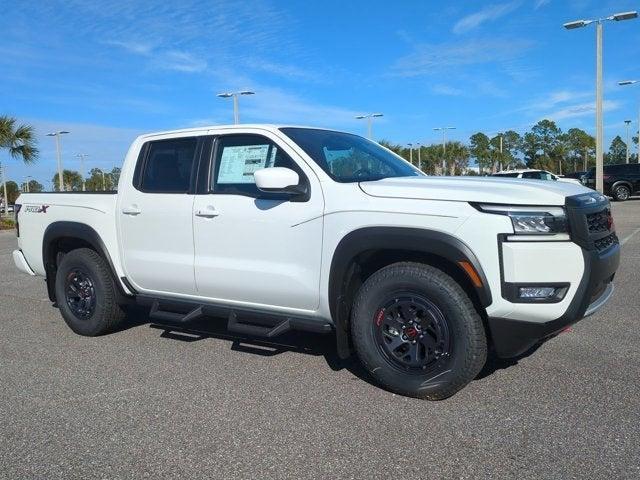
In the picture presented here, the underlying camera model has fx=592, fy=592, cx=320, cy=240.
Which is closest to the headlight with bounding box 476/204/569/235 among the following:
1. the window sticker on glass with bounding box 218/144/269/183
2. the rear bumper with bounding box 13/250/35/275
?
the window sticker on glass with bounding box 218/144/269/183

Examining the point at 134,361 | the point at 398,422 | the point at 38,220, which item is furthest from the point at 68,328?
the point at 398,422

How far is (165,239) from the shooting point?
4922 millimetres

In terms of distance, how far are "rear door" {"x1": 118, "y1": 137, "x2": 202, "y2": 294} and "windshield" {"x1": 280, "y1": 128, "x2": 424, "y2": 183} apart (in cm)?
97

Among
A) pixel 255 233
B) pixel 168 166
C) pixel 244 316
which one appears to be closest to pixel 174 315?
pixel 244 316

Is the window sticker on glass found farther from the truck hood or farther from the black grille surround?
the black grille surround

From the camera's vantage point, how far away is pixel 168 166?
5.13 meters

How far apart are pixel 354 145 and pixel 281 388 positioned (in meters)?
2.09

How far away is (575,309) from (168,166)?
343cm

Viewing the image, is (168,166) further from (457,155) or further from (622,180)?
(457,155)

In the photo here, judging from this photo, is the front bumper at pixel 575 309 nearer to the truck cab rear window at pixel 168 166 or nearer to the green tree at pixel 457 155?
the truck cab rear window at pixel 168 166

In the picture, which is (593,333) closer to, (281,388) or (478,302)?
(478,302)

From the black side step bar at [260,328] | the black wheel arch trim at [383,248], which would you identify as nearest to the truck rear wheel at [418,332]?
the black wheel arch trim at [383,248]

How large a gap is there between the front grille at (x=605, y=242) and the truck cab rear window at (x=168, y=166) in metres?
3.08

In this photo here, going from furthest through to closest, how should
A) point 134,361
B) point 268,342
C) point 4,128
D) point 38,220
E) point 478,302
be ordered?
point 4,128
point 38,220
point 268,342
point 134,361
point 478,302
